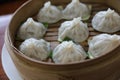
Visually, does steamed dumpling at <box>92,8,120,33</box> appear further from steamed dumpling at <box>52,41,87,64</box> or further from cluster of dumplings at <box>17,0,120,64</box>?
steamed dumpling at <box>52,41,87,64</box>

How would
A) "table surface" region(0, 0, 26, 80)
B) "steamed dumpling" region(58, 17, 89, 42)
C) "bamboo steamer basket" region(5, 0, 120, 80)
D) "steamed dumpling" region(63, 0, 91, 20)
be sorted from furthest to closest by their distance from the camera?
1. "table surface" region(0, 0, 26, 80)
2. "steamed dumpling" region(63, 0, 91, 20)
3. "steamed dumpling" region(58, 17, 89, 42)
4. "bamboo steamer basket" region(5, 0, 120, 80)

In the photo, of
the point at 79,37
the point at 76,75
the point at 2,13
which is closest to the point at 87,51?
the point at 79,37

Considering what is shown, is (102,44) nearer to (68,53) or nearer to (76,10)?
(68,53)

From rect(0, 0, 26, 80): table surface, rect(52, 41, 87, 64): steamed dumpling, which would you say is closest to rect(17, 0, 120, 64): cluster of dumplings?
rect(52, 41, 87, 64): steamed dumpling

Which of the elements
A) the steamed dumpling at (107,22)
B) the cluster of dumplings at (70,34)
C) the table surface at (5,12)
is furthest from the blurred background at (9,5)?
the steamed dumpling at (107,22)

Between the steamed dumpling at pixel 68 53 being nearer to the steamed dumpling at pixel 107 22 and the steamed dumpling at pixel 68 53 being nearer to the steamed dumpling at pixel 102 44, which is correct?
the steamed dumpling at pixel 102 44

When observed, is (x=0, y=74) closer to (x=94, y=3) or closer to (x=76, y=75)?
(x=76, y=75)
